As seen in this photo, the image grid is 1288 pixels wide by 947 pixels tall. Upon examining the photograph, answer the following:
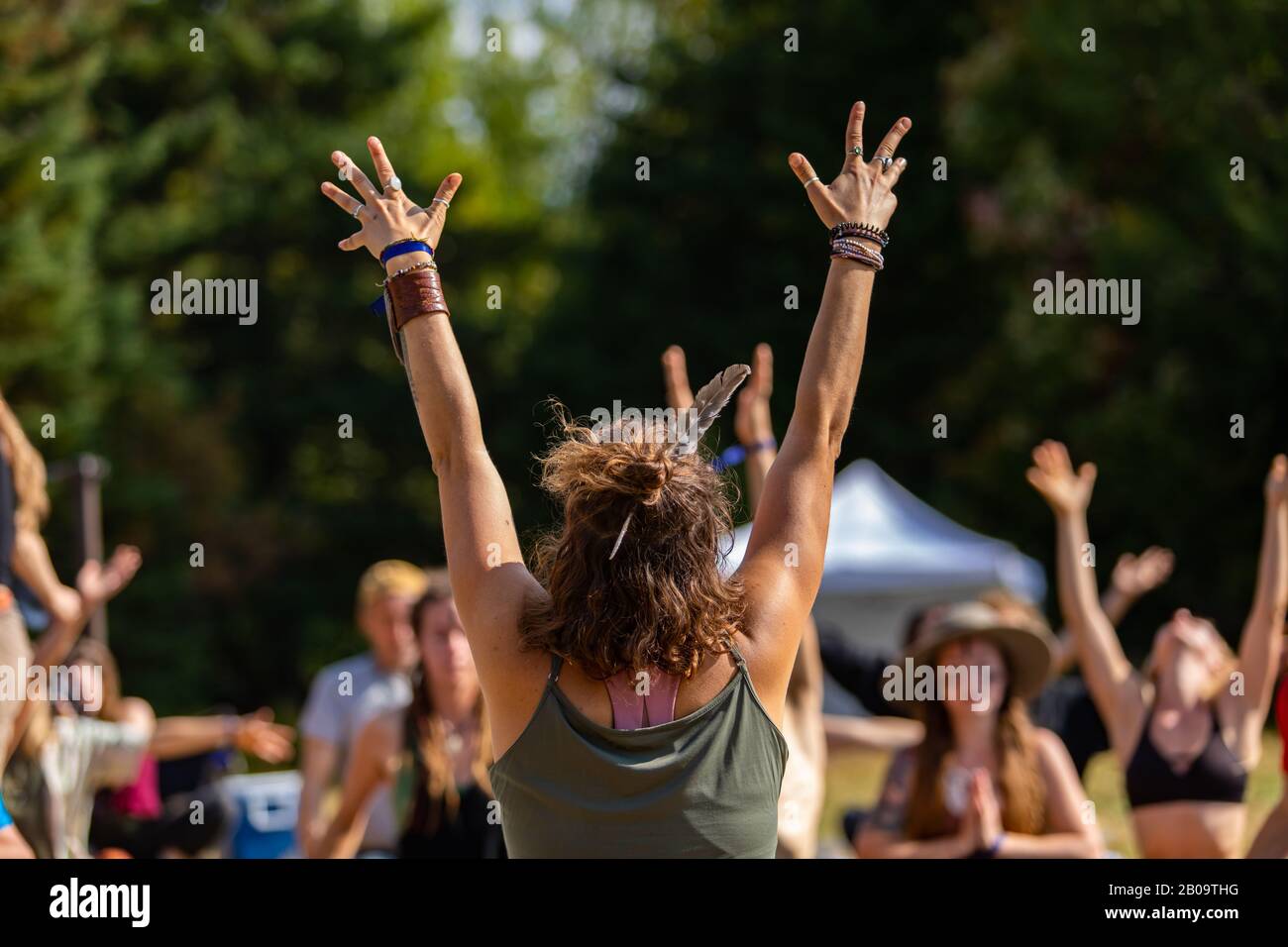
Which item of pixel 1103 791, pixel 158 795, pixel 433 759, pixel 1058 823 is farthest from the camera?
pixel 1103 791

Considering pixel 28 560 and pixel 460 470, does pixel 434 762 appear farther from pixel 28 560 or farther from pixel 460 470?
pixel 460 470

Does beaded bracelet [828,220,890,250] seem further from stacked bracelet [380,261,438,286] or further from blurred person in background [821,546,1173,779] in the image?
blurred person in background [821,546,1173,779]

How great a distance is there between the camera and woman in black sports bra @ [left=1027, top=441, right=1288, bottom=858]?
15.4 ft

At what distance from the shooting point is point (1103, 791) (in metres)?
12.4

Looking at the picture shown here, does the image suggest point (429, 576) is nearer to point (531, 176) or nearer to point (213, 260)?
point (213, 260)

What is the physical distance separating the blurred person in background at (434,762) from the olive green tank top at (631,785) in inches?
90.2

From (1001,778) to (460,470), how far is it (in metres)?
3.08

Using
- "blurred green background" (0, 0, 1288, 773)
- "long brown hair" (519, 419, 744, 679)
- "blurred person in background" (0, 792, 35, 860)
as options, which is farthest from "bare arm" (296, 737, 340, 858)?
"blurred green background" (0, 0, 1288, 773)

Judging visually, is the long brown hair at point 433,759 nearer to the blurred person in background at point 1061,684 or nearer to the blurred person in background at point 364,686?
the blurred person in background at point 364,686

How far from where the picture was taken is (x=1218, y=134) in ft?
59.3

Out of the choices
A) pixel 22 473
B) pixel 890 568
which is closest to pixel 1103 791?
pixel 890 568

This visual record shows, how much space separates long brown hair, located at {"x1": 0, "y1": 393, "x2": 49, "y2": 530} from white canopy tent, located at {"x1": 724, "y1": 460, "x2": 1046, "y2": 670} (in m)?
9.78

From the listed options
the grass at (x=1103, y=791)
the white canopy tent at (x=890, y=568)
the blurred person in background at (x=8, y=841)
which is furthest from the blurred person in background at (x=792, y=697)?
the white canopy tent at (x=890, y=568)

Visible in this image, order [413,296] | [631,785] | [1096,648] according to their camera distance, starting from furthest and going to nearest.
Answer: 1. [1096,648]
2. [413,296]
3. [631,785]
